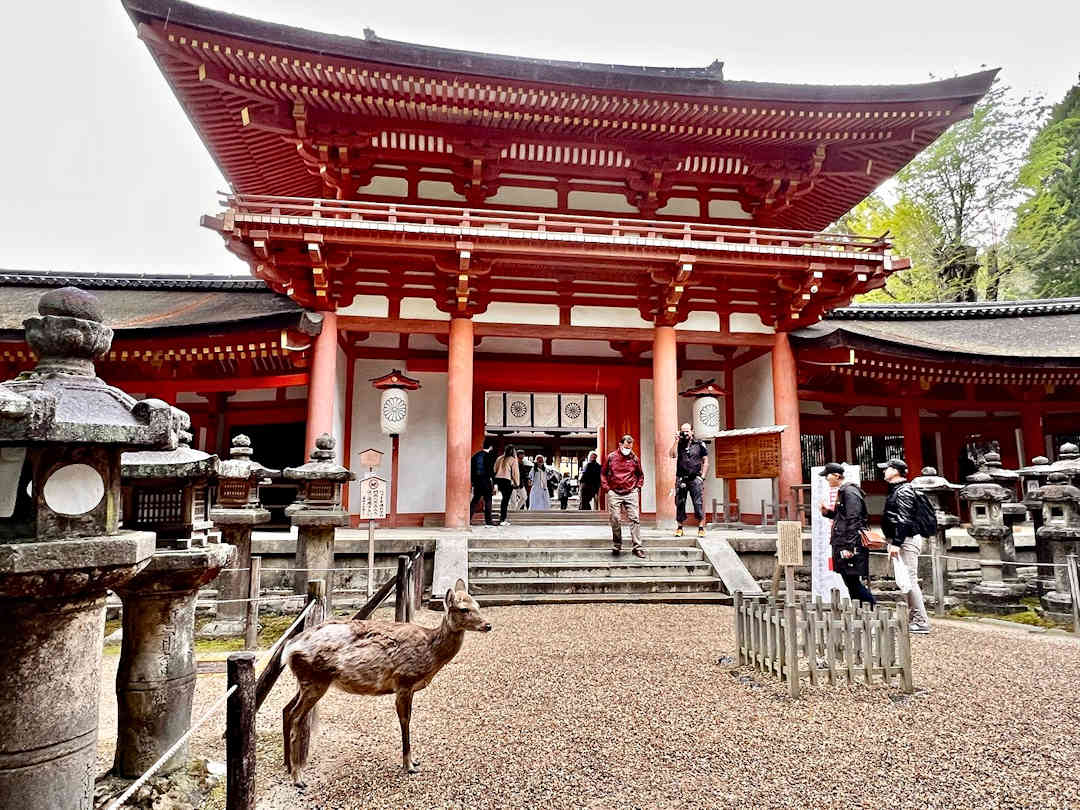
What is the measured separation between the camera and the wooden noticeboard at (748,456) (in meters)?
10.8

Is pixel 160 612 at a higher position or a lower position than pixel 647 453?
lower

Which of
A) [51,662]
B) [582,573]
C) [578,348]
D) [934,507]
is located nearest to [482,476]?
[582,573]

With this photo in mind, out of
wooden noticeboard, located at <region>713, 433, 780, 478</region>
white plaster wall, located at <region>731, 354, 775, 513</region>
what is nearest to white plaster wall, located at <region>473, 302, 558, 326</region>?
wooden noticeboard, located at <region>713, 433, 780, 478</region>

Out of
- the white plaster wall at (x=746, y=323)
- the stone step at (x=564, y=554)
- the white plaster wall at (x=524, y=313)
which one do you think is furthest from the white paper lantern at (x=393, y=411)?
the white plaster wall at (x=746, y=323)

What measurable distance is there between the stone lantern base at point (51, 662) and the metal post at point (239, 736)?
50 centimetres

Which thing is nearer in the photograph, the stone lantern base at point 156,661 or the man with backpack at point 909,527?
the stone lantern base at point 156,661

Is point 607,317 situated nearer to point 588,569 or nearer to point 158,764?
point 588,569

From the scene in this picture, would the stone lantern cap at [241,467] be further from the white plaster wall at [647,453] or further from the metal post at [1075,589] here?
the metal post at [1075,589]

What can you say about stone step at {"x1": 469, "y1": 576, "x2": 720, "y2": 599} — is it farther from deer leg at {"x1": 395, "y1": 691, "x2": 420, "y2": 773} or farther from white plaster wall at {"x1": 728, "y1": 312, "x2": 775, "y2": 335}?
white plaster wall at {"x1": 728, "y1": 312, "x2": 775, "y2": 335}

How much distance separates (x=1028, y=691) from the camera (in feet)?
16.6

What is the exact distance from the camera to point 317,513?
7.46m

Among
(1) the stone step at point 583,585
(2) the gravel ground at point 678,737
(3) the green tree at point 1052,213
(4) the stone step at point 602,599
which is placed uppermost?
(3) the green tree at point 1052,213

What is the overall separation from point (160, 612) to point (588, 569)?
6.35m

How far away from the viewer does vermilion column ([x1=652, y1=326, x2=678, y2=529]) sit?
1134 centimetres
